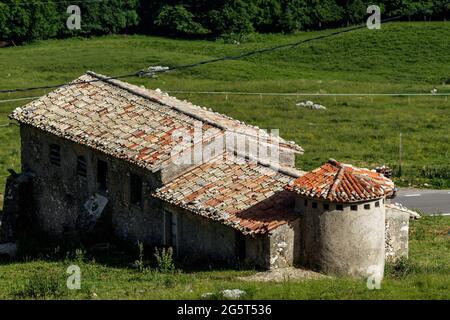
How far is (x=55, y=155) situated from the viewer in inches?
1587

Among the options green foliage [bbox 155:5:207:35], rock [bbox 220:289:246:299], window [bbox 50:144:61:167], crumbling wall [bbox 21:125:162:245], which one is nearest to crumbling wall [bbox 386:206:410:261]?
crumbling wall [bbox 21:125:162:245]

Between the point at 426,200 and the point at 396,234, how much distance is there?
503 inches

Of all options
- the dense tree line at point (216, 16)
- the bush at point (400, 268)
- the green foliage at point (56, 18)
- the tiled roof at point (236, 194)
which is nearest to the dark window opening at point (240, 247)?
the tiled roof at point (236, 194)

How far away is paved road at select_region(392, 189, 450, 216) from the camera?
146 ft

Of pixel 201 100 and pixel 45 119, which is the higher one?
pixel 45 119

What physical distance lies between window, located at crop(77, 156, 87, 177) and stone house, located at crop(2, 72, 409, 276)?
0.23 ft

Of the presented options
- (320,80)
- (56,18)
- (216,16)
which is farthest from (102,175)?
(216,16)

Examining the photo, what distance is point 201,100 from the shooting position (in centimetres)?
6869

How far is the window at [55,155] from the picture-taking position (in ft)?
131

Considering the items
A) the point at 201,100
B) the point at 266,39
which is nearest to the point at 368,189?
the point at 201,100

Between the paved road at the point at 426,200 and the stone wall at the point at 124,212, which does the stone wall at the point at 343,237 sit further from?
the paved road at the point at 426,200

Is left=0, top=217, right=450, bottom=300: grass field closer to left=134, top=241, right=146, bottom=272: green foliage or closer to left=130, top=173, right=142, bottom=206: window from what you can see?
left=134, top=241, right=146, bottom=272: green foliage
